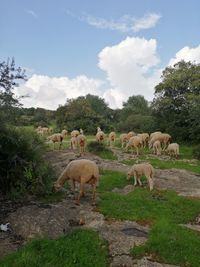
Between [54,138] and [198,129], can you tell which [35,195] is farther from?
[198,129]

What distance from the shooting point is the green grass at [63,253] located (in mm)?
11359

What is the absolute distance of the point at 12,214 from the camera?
15.4 m

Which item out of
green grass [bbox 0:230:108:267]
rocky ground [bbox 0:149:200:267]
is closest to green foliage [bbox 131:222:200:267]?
rocky ground [bbox 0:149:200:267]

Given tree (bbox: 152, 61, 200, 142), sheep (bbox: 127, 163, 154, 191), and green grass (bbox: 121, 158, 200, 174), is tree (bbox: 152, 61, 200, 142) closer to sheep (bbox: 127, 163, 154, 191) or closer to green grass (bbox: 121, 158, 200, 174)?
green grass (bbox: 121, 158, 200, 174)

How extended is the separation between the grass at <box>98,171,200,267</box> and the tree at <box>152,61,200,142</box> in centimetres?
2646

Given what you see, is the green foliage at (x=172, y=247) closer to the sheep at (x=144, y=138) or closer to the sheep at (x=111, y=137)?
the sheep at (x=144, y=138)

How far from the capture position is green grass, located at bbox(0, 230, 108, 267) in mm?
11359

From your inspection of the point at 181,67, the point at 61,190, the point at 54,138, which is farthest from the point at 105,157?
the point at 181,67

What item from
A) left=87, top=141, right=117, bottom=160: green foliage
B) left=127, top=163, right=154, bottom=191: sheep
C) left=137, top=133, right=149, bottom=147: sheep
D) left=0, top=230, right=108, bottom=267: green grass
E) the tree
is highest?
the tree

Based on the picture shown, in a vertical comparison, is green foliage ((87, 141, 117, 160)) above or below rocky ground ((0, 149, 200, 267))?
above

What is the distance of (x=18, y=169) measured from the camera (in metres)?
18.5

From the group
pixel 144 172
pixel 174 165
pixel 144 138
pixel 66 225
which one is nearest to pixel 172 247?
pixel 66 225

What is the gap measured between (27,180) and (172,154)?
21.2m

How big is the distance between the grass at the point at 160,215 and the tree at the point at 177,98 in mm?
26461
